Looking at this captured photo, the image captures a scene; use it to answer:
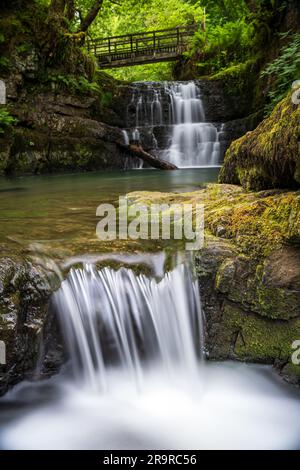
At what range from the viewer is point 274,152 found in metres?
3.43

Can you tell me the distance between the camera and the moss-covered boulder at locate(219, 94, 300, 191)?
3.13 metres

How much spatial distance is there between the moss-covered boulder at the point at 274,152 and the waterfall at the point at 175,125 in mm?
9073

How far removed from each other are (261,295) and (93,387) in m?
1.36

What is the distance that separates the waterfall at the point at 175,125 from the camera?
13.7 metres

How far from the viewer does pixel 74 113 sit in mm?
13750

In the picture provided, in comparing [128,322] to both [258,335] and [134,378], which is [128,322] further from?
[258,335]

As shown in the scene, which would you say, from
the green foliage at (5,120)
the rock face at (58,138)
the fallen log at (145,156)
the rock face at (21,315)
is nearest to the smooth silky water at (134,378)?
the rock face at (21,315)

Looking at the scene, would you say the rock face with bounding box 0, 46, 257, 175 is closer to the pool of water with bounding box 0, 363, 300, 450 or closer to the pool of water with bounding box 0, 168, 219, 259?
the pool of water with bounding box 0, 168, 219, 259

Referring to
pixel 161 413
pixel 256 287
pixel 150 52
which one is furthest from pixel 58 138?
pixel 161 413

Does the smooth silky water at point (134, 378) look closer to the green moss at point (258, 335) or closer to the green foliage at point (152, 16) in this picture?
the green moss at point (258, 335)

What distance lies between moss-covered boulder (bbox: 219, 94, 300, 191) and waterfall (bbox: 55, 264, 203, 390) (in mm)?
1220

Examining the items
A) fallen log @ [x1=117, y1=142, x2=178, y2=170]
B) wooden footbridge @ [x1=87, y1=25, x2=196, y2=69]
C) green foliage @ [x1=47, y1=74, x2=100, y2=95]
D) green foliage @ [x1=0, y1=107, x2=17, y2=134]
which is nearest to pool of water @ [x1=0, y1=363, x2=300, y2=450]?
green foliage @ [x1=0, y1=107, x2=17, y2=134]
